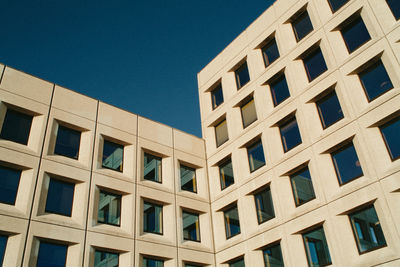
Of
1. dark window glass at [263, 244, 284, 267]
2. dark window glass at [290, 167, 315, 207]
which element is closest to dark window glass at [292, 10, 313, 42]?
dark window glass at [290, 167, 315, 207]

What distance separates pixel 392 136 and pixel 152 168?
1452 cm

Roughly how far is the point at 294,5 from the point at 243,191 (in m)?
12.9

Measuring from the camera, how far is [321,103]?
878 inches

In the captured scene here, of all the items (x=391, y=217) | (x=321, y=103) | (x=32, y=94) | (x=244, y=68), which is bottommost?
(x=391, y=217)

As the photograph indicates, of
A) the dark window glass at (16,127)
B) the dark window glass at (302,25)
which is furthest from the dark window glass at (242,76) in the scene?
the dark window glass at (16,127)

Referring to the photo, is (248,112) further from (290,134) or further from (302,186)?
(302,186)

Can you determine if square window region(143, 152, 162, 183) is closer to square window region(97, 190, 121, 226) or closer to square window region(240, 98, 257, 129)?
square window region(97, 190, 121, 226)

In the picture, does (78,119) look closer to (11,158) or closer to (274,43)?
(11,158)

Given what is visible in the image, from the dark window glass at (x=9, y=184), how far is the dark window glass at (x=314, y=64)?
17.5 m

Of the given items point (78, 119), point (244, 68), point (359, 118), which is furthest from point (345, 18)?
point (78, 119)

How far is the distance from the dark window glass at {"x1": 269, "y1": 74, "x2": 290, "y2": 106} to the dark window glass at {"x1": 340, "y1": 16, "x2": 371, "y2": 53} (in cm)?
457

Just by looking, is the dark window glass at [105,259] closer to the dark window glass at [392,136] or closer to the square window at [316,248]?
the square window at [316,248]

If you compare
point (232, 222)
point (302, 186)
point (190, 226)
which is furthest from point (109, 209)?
point (302, 186)

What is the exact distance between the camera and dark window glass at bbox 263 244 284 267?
20.8 meters
